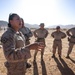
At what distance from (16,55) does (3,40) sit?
0.97 feet

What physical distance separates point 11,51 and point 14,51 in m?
0.04

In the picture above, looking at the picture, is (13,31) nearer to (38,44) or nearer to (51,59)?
(38,44)

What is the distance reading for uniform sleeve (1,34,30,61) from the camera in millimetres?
2529

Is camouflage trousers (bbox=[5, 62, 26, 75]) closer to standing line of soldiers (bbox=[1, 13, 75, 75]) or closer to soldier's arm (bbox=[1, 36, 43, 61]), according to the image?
standing line of soldiers (bbox=[1, 13, 75, 75])

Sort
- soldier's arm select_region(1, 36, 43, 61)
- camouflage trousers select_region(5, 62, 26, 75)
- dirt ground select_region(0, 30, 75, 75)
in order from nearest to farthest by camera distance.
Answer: soldier's arm select_region(1, 36, 43, 61), camouflage trousers select_region(5, 62, 26, 75), dirt ground select_region(0, 30, 75, 75)

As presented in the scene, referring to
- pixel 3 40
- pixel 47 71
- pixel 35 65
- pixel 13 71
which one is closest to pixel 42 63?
pixel 35 65

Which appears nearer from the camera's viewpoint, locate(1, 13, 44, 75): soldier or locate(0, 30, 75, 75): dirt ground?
locate(1, 13, 44, 75): soldier

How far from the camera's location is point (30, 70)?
7887mm

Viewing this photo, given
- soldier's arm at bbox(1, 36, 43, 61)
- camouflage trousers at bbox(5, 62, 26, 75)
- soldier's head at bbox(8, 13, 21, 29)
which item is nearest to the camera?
soldier's arm at bbox(1, 36, 43, 61)

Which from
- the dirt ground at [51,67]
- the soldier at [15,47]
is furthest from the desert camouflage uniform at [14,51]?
the dirt ground at [51,67]

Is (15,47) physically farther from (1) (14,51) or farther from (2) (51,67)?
(2) (51,67)

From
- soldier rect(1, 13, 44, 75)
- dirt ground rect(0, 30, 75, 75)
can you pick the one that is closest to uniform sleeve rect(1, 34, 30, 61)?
soldier rect(1, 13, 44, 75)

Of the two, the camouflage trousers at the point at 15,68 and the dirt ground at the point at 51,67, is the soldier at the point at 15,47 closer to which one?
the camouflage trousers at the point at 15,68

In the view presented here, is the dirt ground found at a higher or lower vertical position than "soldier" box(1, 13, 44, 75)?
lower
